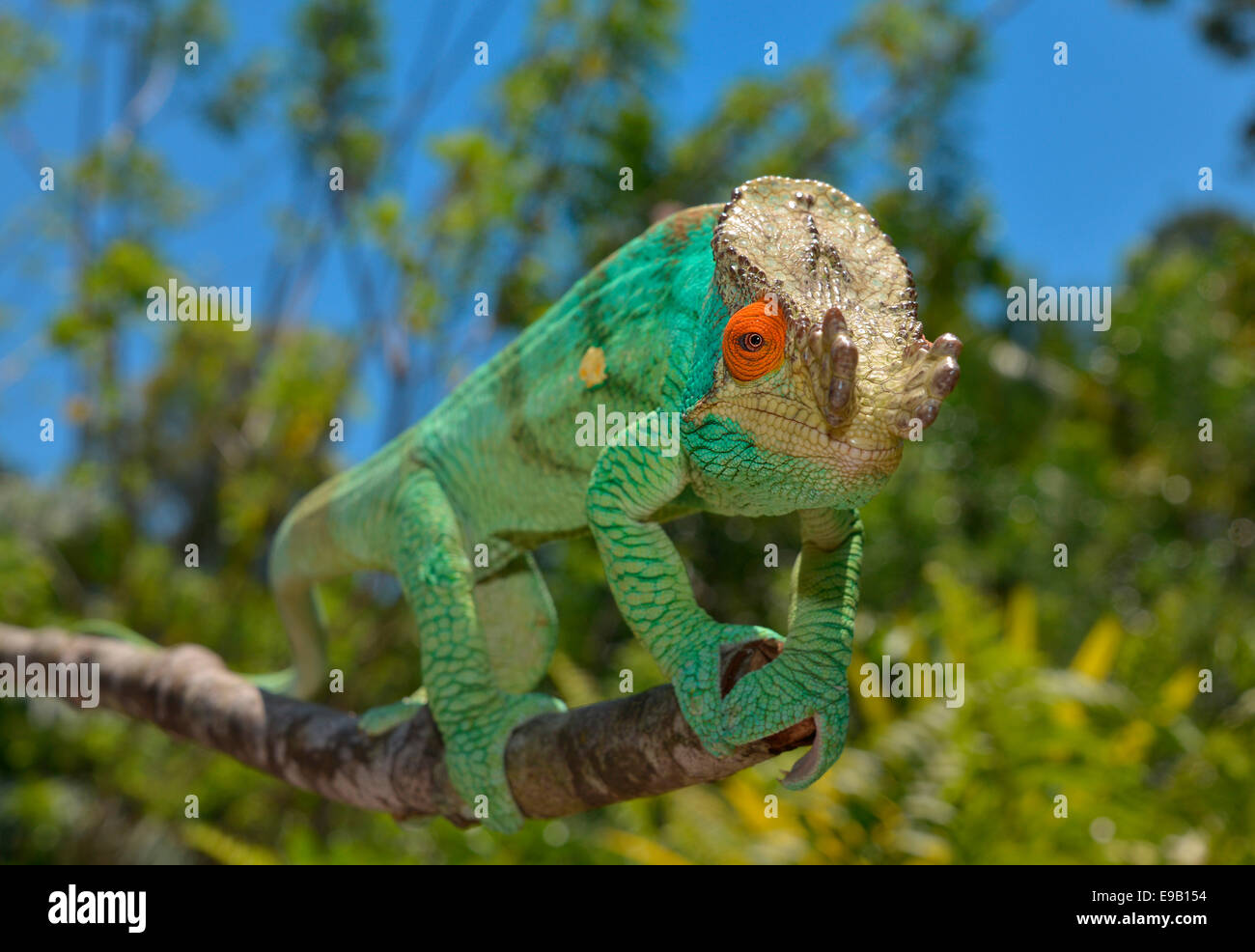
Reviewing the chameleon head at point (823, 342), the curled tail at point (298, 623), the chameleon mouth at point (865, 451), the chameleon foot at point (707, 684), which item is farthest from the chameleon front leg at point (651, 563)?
the curled tail at point (298, 623)

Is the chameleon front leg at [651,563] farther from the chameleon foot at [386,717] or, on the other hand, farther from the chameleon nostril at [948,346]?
the chameleon foot at [386,717]

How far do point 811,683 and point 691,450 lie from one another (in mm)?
388

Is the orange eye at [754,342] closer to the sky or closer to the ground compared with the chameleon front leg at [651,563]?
closer to the sky

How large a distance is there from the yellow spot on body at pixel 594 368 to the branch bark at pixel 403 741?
548mm

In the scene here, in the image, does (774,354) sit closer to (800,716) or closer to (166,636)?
(800,716)

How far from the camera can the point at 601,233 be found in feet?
19.9

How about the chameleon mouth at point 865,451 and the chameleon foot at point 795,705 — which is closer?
the chameleon mouth at point 865,451

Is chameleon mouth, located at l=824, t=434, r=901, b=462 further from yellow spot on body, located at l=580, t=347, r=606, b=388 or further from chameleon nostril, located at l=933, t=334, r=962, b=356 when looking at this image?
yellow spot on body, located at l=580, t=347, r=606, b=388

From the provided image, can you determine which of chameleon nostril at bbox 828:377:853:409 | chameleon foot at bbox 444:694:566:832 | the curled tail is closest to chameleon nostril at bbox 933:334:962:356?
chameleon nostril at bbox 828:377:853:409

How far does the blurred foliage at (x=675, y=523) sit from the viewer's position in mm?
4469

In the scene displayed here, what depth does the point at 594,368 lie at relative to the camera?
1949 mm

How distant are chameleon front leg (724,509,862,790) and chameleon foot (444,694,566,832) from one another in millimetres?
600
